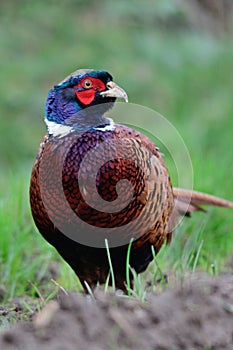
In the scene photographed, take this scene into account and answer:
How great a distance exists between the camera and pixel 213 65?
9586mm

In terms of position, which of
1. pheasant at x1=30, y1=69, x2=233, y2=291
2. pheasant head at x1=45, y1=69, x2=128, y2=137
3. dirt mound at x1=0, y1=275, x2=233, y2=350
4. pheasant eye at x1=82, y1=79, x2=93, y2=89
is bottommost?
dirt mound at x1=0, y1=275, x2=233, y2=350

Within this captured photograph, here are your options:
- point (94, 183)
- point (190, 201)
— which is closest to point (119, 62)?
point (190, 201)

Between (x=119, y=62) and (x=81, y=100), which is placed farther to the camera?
(x=119, y=62)

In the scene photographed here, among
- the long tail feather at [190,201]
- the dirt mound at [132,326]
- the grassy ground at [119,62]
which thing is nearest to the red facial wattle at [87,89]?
the long tail feather at [190,201]

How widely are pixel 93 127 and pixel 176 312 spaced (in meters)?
1.34

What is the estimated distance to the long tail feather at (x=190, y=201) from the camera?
405 centimetres

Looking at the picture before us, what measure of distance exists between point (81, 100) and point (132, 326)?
1.48 meters

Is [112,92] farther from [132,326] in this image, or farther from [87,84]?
[132,326]

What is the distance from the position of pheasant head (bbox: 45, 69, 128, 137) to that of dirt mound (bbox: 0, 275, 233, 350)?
3.99ft

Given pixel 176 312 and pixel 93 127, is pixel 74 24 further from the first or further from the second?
pixel 176 312

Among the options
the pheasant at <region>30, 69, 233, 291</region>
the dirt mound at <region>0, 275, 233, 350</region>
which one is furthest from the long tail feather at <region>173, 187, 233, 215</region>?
the dirt mound at <region>0, 275, 233, 350</region>

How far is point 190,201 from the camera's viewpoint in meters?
4.17

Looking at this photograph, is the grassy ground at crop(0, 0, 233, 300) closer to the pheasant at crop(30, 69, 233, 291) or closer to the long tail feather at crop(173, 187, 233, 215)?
the long tail feather at crop(173, 187, 233, 215)

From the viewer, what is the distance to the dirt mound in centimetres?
211
